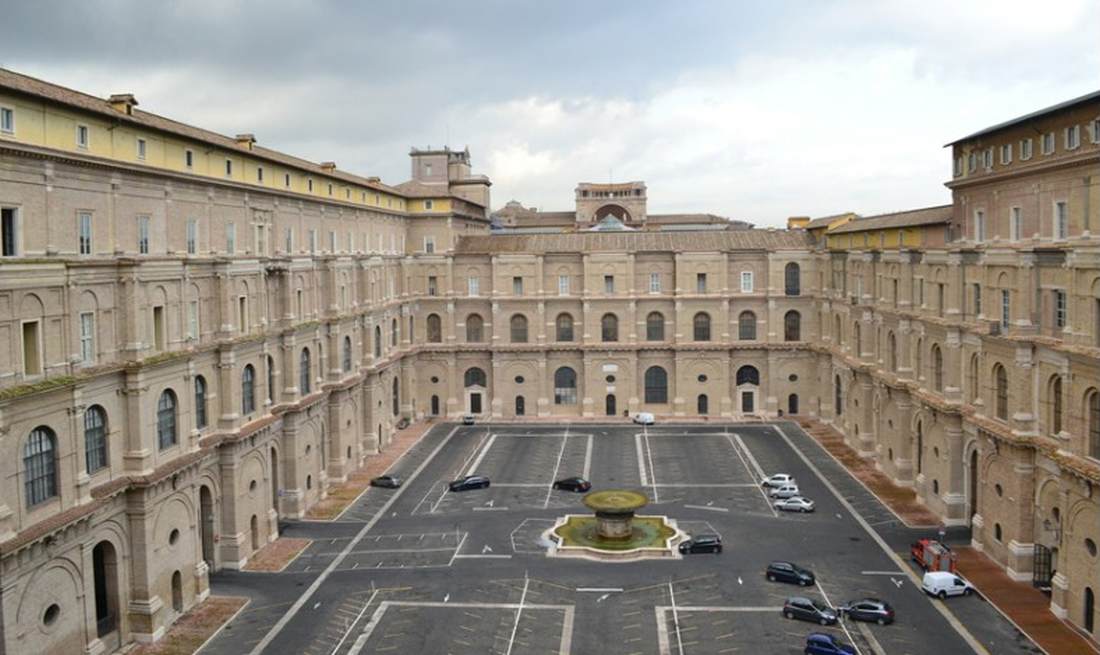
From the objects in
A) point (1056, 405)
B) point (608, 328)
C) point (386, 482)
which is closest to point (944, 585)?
point (1056, 405)

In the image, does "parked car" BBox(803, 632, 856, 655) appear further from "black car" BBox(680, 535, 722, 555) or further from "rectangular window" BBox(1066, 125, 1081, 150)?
"rectangular window" BBox(1066, 125, 1081, 150)

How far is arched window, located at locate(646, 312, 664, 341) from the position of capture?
3780 inches

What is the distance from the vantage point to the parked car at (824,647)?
38.8 metres

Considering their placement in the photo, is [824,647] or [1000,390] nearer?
[824,647]

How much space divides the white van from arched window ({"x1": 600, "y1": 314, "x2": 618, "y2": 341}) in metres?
52.3

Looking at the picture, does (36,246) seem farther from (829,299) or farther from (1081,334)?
(829,299)

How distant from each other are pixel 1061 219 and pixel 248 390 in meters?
47.3

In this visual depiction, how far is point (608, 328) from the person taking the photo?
96500mm

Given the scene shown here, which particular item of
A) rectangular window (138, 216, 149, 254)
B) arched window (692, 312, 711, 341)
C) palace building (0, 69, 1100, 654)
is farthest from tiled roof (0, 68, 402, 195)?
arched window (692, 312, 711, 341)

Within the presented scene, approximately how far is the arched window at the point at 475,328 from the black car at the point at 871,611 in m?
59.1

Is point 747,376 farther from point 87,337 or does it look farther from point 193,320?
point 87,337

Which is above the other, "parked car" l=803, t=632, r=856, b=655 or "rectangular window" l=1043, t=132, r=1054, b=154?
"rectangular window" l=1043, t=132, r=1054, b=154

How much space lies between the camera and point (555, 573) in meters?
50.7

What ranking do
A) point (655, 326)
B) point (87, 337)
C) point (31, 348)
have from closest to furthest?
point (31, 348), point (87, 337), point (655, 326)
